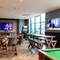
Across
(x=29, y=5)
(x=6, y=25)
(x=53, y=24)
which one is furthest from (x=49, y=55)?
(x=6, y=25)

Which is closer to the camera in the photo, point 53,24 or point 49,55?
point 49,55

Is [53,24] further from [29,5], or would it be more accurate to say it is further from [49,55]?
[49,55]

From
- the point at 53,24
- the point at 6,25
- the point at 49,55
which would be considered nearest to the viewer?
the point at 49,55

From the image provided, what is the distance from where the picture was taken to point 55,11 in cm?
782

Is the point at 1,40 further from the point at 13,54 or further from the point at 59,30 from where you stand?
the point at 59,30

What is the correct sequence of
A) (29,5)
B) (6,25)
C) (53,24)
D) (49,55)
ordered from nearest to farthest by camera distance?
(49,55) < (29,5) < (53,24) < (6,25)

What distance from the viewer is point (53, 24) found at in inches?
313

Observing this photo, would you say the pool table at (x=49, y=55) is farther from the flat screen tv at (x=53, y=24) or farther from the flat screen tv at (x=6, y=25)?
the flat screen tv at (x=6, y=25)

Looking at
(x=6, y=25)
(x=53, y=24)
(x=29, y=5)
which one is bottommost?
(x=53, y=24)

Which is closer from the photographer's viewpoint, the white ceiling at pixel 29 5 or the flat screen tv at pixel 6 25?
the white ceiling at pixel 29 5

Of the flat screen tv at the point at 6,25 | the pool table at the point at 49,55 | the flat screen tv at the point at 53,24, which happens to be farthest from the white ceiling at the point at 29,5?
the flat screen tv at the point at 6,25

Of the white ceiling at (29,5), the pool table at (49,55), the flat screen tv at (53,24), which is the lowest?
the pool table at (49,55)

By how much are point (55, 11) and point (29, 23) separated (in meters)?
6.85

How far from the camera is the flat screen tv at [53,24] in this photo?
7473mm
